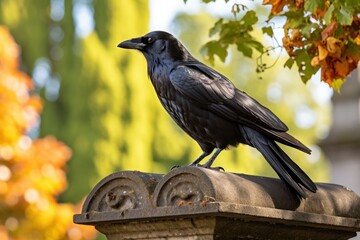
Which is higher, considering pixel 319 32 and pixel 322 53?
pixel 319 32

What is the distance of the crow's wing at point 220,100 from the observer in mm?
3590

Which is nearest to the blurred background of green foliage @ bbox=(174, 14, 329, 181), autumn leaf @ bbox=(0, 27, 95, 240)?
autumn leaf @ bbox=(0, 27, 95, 240)

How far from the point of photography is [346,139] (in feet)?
37.9

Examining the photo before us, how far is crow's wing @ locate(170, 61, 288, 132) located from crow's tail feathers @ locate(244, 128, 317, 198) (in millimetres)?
76

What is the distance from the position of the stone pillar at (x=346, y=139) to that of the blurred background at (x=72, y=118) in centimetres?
3

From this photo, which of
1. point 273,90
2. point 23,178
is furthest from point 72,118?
point 273,90

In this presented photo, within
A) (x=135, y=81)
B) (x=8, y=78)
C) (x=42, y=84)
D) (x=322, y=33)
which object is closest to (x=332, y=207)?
(x=322, y=33)

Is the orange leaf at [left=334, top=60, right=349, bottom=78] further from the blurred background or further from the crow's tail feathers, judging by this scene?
the blurred background

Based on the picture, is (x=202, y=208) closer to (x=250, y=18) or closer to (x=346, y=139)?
(x=250, y=18)

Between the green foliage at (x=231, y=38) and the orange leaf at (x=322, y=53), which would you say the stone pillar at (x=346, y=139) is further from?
Answer: the orange leaf at (x=322, y=53)

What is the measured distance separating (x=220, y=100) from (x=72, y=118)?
12341 millimetres

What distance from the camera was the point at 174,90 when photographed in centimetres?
362

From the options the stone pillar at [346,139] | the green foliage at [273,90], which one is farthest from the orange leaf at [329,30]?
the green foliage at [273,90]

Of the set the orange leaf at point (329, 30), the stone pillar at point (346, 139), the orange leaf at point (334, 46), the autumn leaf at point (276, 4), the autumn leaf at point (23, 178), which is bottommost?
the orange leaf at point (334, 46)
